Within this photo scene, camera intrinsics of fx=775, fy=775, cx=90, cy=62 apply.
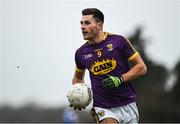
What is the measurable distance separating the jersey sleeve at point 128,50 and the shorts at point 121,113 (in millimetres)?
807

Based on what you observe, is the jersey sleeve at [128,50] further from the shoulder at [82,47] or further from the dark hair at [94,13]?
the shoulder at [82,47]

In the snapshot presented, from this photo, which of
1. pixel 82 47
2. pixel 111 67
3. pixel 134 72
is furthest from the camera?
pixel 82 47

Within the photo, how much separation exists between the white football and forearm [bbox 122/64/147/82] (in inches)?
25.4

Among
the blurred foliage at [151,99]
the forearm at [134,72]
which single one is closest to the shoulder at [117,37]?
the forearm at [134,72]

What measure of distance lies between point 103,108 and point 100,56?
85 cm

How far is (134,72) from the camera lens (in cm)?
1247

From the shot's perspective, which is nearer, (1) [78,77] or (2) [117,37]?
(2) [117,37]

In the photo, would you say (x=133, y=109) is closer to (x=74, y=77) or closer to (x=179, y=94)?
(x=74, y=77)

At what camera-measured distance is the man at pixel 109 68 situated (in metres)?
12.6

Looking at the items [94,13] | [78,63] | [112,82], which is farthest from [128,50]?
[78,63]

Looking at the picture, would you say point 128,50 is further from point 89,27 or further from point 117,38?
point 89,27

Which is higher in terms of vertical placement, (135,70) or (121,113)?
(135,70)

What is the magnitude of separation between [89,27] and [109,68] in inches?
29.6

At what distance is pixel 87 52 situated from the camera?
13.0 m
